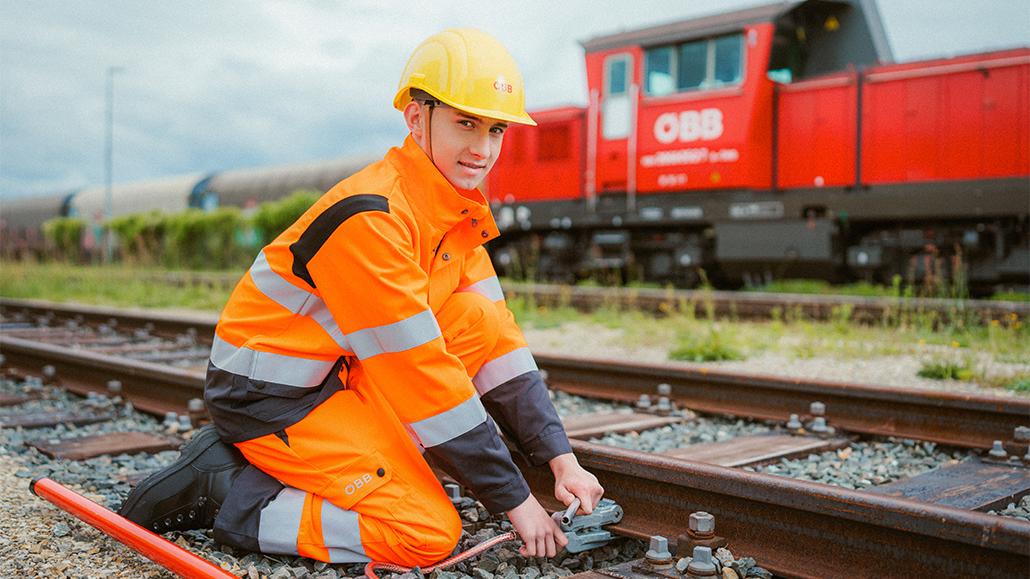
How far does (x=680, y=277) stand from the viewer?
1100 cm

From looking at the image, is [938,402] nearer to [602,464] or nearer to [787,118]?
[602,464]

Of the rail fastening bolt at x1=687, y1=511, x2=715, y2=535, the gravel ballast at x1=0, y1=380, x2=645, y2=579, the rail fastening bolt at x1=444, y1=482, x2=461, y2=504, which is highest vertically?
the rail fastening bolt at x1=687, y1=511, x2=715, y2=535

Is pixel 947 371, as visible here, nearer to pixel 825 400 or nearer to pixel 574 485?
pixel 825 400

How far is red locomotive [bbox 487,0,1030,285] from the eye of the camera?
28.6 ft

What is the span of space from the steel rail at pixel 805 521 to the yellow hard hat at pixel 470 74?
101cm

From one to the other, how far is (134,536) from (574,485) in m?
1.05

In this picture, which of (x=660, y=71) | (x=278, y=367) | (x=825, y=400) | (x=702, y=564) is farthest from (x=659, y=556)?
(x=660, y=71)

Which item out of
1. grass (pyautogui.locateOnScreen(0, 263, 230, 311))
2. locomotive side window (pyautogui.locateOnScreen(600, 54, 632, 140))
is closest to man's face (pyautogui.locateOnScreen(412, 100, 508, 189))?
grass (pyautogui.locateOnScreen(0, 263, 230, 311))

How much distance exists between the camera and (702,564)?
1915 mm

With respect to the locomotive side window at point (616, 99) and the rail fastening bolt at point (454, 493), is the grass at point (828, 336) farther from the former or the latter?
the rail fastening bolt at point (454, 493)

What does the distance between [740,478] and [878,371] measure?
3190mm

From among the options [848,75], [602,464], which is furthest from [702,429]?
[848,75]

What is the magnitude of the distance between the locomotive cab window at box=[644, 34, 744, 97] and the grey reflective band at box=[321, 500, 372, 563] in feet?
28.0

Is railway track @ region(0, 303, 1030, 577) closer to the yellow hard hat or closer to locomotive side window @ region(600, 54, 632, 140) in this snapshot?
the yellow hard hat
